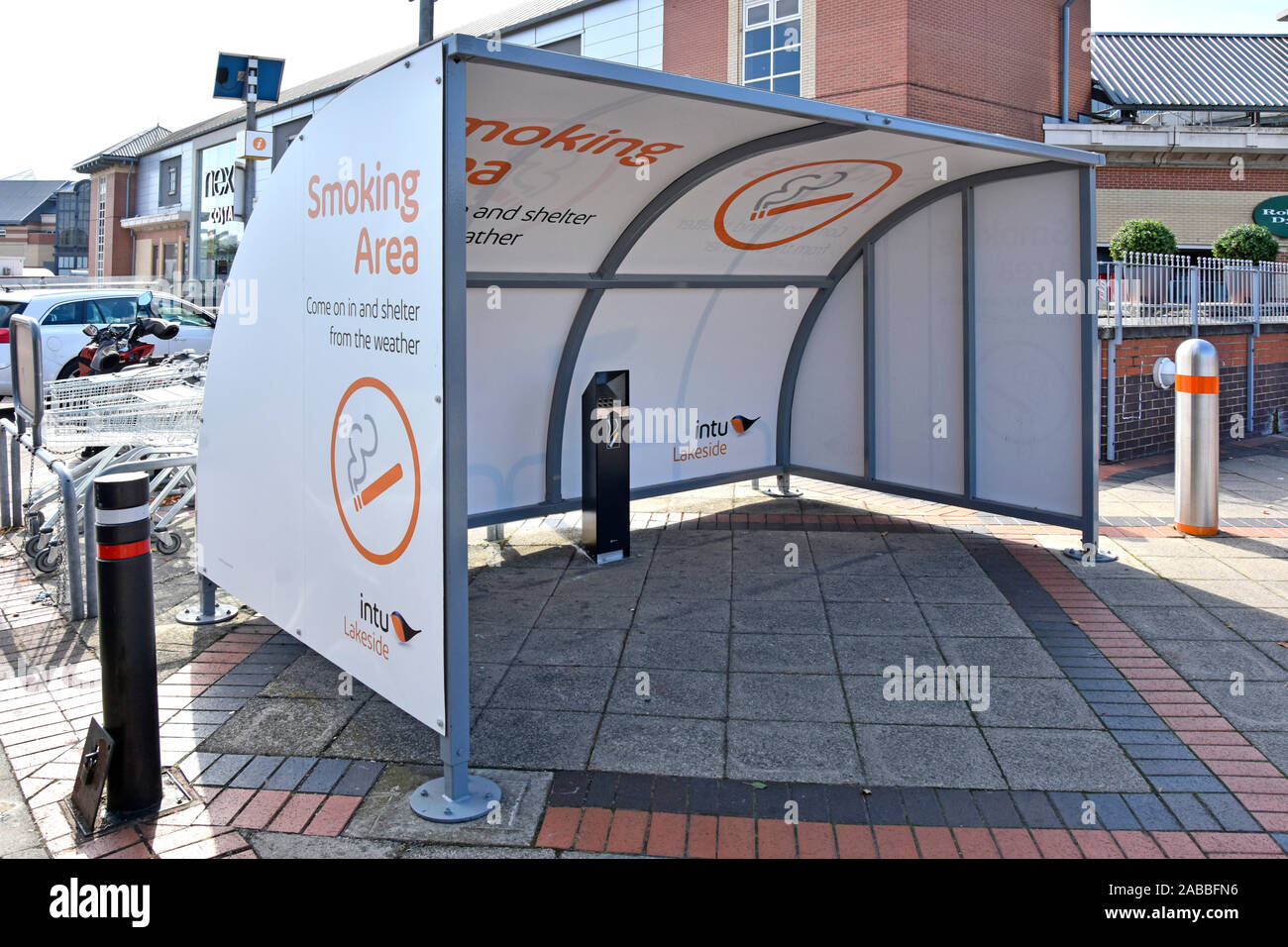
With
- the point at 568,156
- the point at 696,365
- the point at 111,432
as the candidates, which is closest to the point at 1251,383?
the point at 696,365

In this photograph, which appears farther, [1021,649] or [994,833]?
[1021,649]

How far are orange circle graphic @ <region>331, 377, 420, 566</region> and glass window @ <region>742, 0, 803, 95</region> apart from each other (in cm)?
2197

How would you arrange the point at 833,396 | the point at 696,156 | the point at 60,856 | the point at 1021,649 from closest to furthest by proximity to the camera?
the point at 60,856 → the point at 1021,649 → the point at 696,156 → the point at 833,396

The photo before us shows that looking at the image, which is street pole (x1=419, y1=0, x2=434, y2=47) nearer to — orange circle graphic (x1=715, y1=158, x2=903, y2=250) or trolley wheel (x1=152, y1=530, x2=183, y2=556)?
orange circle graphic (x1=715, y1=158, x2=903, y2=250)

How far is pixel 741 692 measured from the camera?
16.0 ft

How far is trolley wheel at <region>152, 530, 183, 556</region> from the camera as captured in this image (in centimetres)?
734

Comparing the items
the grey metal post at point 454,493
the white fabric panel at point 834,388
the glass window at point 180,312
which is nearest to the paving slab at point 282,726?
the grey metal post at point 454,493

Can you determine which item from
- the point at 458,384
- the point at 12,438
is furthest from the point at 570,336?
the point at 12,438

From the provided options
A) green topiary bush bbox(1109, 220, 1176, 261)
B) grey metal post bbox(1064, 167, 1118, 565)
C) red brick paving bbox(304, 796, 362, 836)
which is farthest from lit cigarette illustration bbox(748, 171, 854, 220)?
green topiary bush bbox(1109, 220, 1176, 261)

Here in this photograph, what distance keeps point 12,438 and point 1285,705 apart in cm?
825

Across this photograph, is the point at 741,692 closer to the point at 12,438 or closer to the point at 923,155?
the point at 923,155

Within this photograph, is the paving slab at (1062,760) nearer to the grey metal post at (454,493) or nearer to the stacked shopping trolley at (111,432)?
the grey metal post at (454,493)

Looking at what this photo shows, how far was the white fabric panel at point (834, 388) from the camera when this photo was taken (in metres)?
8.52

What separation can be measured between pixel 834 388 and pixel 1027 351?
173 cm
